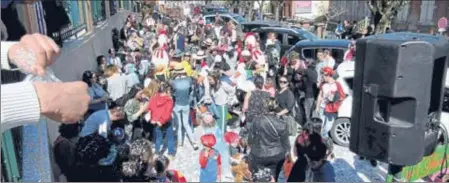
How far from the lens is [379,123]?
3646mm

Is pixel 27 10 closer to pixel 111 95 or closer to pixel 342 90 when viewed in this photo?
pixel 111 95

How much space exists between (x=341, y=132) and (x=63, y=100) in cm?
678

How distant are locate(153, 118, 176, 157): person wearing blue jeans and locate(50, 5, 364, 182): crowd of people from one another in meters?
0.02

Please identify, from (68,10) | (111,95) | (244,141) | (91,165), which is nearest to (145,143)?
(91,165)

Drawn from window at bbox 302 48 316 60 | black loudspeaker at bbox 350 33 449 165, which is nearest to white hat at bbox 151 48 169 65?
window at bbox 302 48 316 60

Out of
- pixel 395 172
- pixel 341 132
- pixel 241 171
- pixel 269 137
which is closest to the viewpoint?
pixel 395 172

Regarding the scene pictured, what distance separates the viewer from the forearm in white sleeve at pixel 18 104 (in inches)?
54.3

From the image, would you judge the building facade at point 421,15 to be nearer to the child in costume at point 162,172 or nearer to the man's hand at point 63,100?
the child in costume at point 162,172

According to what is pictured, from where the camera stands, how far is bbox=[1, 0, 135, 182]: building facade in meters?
3.15

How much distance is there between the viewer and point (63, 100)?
1555 millimetres

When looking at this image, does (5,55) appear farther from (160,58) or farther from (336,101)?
(160,58)

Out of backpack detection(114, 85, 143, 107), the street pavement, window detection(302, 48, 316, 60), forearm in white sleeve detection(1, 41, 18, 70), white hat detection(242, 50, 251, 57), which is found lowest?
the street pavement

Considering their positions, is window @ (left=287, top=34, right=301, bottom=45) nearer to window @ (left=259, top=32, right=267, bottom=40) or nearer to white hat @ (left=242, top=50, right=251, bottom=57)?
window @ (left=259, top=32, right=267, bottom=40)

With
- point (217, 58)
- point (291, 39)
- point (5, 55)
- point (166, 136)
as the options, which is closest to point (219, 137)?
point (166, 136)
